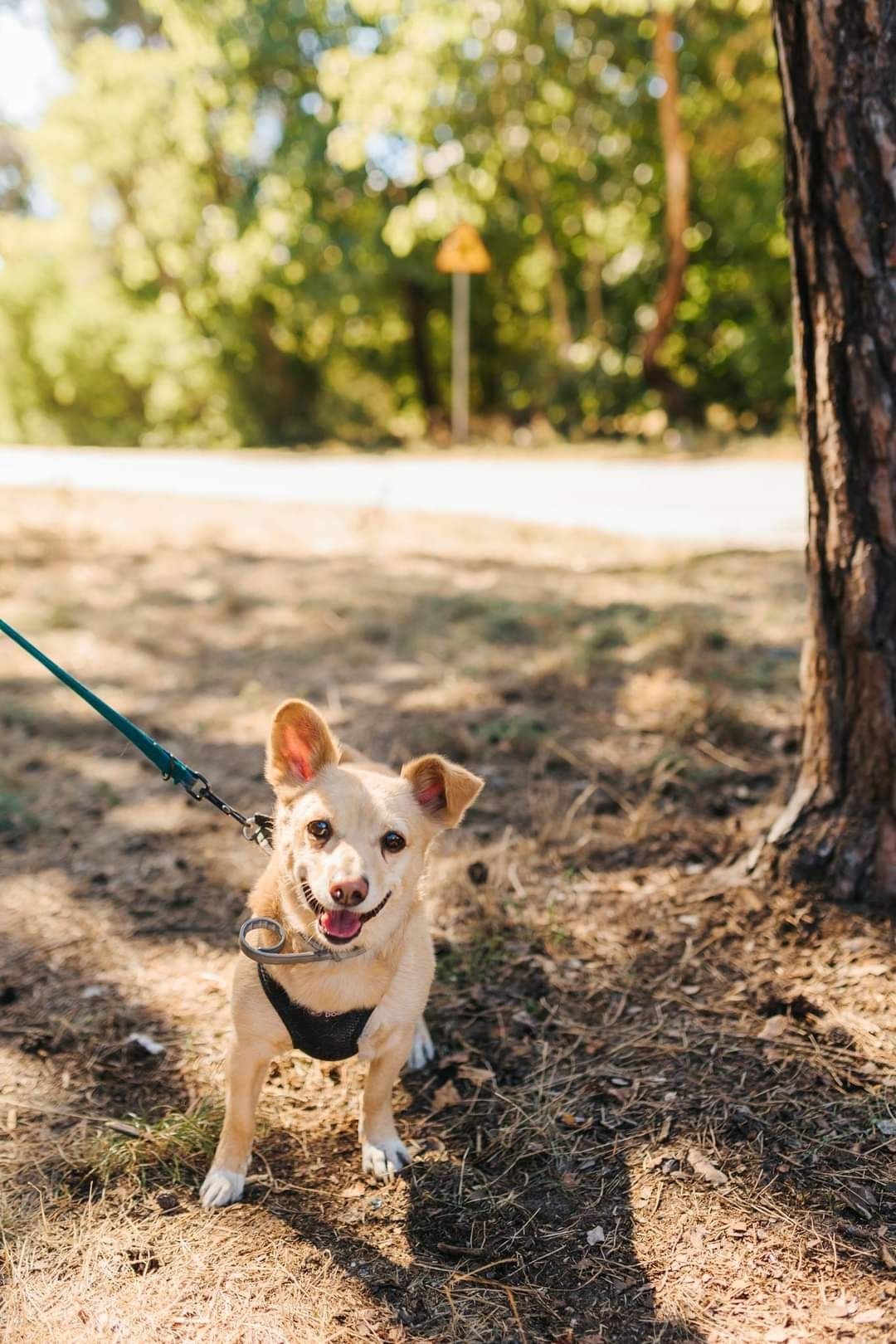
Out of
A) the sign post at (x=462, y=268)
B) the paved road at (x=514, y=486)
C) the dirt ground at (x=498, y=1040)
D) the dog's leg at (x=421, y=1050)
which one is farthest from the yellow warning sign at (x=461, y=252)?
the dog's leg at (x=421, y=1050)

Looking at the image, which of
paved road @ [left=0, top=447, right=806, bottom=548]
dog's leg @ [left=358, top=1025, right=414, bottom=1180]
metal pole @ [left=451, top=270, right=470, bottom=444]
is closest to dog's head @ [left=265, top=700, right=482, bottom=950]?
dog's leg @ [left=358, top=1025, right=414, bottom=1180]

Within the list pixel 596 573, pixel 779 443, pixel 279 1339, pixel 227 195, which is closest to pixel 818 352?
pixel 279 1339

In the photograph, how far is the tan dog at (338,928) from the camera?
2.45 meters

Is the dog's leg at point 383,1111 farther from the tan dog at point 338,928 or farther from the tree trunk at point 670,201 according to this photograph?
the tree trunk at point 670,201

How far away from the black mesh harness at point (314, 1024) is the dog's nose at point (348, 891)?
1.16ft

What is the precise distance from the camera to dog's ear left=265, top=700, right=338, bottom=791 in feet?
8.45

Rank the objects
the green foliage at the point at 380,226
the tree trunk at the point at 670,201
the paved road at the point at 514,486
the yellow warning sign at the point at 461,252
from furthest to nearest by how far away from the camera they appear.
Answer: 1. the yellow warning sign at the point at 461,252
2. the green foliage at the point at 380,226
3. the tree trunk at the point at 670,201
4. the paved road at the point at 514,486

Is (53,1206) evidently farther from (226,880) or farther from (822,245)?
(822,245)

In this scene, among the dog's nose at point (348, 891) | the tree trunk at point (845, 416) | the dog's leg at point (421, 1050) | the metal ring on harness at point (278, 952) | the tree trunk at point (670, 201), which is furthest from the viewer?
the tree trunk at point (670, 201)

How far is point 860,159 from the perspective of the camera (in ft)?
9.17

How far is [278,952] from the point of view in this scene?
8.32ft

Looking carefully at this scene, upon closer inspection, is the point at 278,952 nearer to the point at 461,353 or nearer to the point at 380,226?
the point at 461,353

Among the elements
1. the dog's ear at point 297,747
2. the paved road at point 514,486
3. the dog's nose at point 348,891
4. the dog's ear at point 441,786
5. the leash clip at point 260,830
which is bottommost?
the paved road at point 514,486

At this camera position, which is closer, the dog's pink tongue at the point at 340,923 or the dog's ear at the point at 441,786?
the dog's pink tongue at the point at 340,923
